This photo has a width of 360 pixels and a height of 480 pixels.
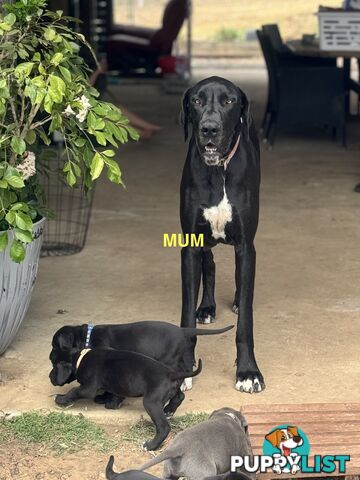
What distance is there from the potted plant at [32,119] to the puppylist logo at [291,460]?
1.17 m

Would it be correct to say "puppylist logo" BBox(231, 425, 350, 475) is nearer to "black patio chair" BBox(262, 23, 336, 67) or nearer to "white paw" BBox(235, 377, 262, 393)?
"white paw" BBox(235, 377, 262, 393)

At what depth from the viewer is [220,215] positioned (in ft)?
14.3

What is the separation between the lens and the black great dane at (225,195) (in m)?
4.18

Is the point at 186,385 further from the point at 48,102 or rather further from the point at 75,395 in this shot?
the point at 48,102

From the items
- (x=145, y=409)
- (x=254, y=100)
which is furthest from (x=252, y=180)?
(x=254, y=100)

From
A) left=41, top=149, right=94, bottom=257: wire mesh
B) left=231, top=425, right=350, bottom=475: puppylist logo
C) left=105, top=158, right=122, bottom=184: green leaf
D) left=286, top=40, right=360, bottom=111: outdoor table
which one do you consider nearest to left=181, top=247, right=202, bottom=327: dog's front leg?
left=105, top=158, right=122, bottom=184: green leaf

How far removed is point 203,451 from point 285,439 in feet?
1.12

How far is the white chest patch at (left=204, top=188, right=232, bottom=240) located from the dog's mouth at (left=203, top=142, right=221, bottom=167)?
0.20 metres

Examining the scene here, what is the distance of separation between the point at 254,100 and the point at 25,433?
32.1ft

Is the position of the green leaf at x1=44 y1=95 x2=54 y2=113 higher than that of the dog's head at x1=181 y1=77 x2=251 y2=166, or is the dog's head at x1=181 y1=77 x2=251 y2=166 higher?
the green leaf at x1=44 y1=95 x2=54 y2=113

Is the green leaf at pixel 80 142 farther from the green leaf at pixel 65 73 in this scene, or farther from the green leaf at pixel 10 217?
→ the green leaf at pixel 10 217

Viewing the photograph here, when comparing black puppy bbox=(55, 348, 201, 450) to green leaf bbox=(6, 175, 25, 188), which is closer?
black puppy bbox=(55, 348, 201, 450)

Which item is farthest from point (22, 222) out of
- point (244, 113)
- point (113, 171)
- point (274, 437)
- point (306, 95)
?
point (306, 95)

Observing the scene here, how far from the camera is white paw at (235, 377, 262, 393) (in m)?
4.21
